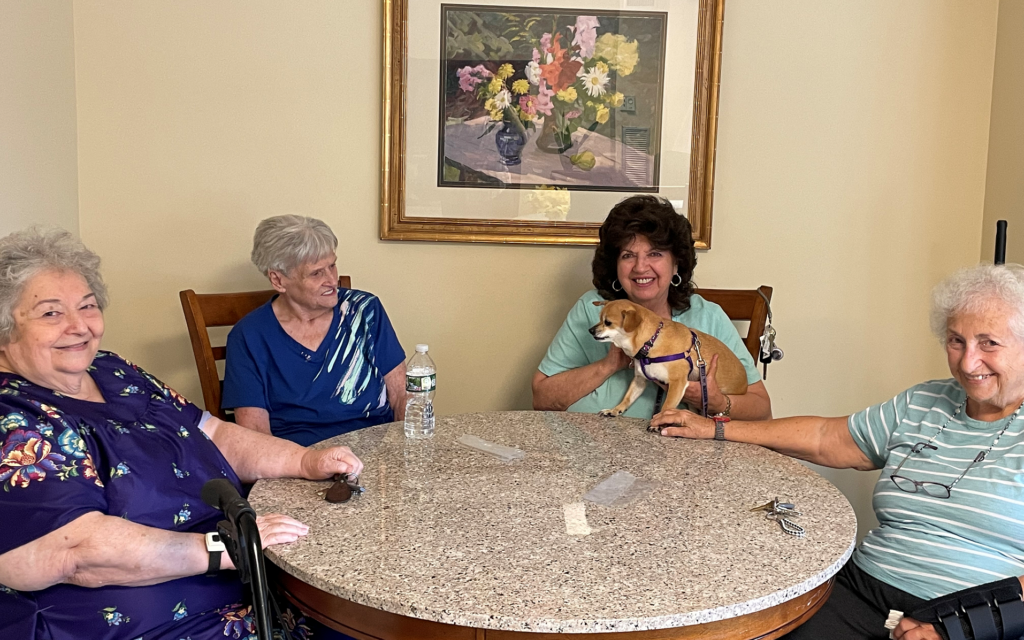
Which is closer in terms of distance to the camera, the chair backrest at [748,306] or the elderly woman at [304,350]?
the elderly woman at [304,350]

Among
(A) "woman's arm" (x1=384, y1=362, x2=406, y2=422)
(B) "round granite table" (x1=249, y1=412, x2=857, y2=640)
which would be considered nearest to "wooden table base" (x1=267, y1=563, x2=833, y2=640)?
(B) "round granite table" (x1=249, y1=412, x2=857, y2=640)

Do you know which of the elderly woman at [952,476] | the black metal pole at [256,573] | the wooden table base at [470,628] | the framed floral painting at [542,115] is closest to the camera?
the black metal pole at [256,573]

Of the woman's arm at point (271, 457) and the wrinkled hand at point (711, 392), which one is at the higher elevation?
the wrinkled hand at point (711, 392)

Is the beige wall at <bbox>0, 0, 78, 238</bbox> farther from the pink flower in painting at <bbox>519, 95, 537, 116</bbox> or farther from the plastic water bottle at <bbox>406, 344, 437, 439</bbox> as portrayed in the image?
the pink flower in painting at <bbox>519, 95, 537, 116</bbox>

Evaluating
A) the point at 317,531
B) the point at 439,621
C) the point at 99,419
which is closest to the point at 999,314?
the point at 439,621

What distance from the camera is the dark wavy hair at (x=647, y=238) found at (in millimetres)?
2057

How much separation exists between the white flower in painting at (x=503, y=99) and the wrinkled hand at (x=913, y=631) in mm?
1788

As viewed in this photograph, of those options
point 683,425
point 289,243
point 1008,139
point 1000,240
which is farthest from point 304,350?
point 1008,139

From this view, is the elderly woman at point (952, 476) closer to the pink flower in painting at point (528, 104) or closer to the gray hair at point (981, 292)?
the gray hair at point (981, 292)

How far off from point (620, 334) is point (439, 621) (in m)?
1.02

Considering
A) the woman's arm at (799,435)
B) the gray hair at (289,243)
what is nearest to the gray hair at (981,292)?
the woman's arm at (799,435)

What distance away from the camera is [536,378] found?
2137mm

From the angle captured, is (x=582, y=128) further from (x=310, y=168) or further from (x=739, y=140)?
(x=310, y=168)

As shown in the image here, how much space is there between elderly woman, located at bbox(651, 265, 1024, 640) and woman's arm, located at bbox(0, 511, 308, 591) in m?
1.04
